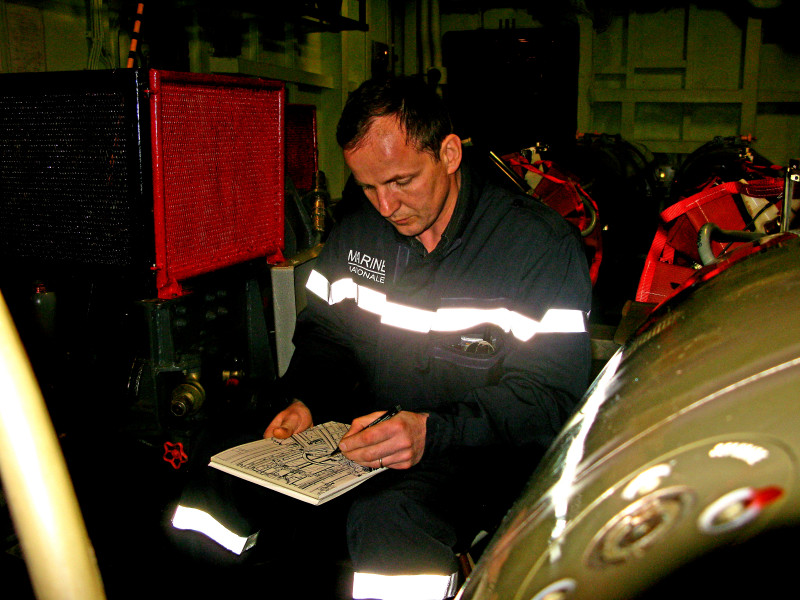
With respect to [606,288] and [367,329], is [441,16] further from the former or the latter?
[367,329]

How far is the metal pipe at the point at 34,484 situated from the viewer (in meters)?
0.47

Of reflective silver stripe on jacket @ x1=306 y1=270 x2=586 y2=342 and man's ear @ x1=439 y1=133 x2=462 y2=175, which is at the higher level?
man's ear @ x1=439 y1=133 x2=462 y2=175

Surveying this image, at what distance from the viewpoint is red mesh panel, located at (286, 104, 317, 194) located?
4590mm

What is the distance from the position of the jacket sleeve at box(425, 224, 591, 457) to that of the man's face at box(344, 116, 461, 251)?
0.32 meters

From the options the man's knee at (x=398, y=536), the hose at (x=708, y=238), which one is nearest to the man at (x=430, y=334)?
the man's knee at (x=398, y=536)

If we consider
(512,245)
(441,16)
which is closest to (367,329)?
(512,245)

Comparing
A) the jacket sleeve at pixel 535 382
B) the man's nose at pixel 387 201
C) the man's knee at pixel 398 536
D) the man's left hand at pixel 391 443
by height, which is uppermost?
the man's nose at pixel 387 201

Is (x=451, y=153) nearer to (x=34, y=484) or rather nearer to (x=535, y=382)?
(x=535, y=382)

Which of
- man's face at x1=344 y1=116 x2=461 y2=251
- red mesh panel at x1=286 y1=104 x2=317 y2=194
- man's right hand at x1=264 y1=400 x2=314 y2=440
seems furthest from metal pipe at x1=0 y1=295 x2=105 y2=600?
red mesh panel at x1=286 y1=104 x2=317 y2=194

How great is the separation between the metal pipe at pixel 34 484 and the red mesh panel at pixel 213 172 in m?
1.59

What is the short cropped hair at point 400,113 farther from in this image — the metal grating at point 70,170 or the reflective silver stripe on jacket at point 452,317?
the metal grating at point 70,170

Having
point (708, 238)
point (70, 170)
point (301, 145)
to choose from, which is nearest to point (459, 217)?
point (708, 238)

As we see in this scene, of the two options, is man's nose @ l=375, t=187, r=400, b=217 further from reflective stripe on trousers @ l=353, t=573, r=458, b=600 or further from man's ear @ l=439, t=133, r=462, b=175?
reflective stripe on trousers @ l=353, t=573, r=458, b=600

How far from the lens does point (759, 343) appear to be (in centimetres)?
55
